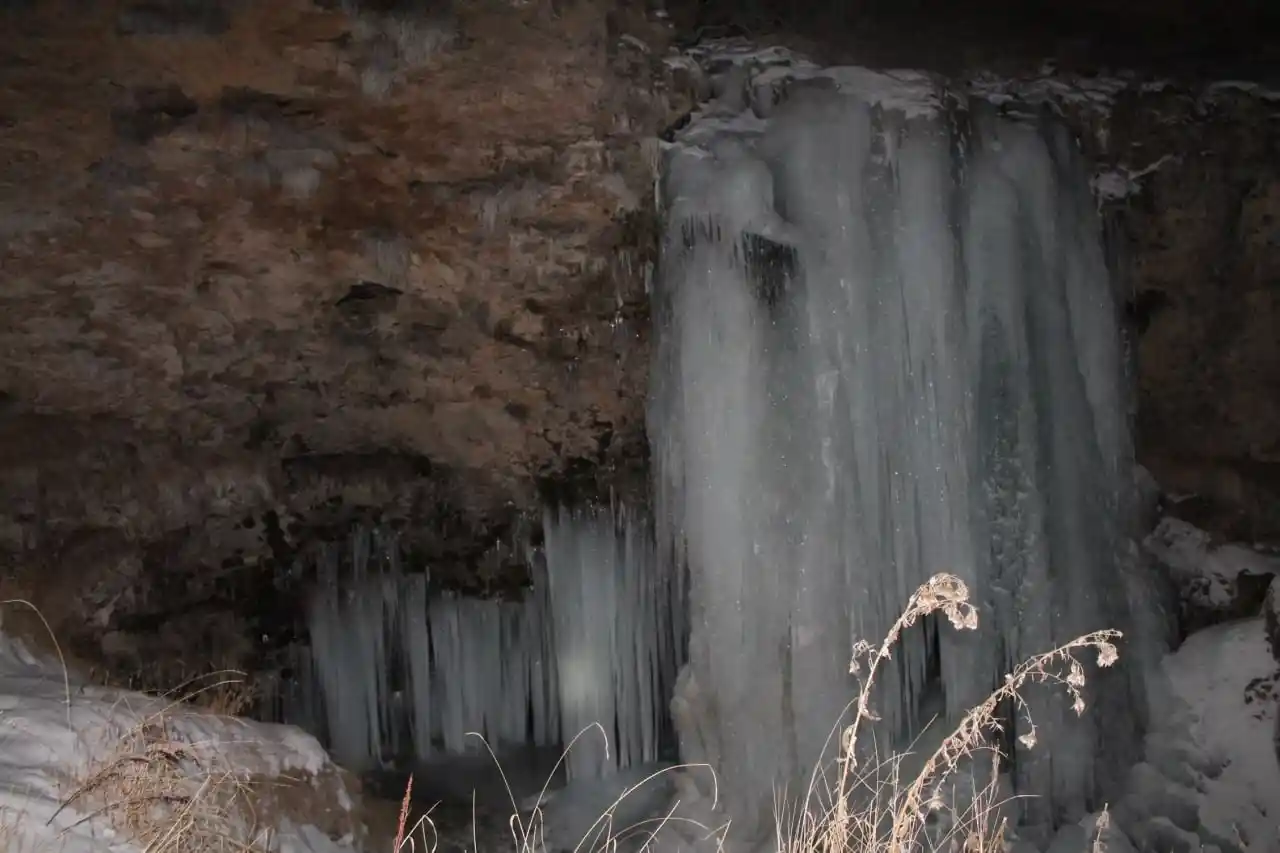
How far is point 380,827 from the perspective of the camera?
153 inches

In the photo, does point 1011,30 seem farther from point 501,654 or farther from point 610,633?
point 501,654

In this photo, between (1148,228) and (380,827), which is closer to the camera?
(380,827)

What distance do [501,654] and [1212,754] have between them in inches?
134

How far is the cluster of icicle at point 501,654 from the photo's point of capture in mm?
5258

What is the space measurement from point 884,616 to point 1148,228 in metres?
2.15

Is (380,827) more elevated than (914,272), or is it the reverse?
(914,272)

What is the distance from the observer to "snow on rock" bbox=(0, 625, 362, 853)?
224cm

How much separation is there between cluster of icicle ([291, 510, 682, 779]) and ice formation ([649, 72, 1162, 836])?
88 centimetres

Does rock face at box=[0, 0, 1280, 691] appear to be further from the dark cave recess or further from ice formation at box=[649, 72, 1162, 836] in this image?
ice formation at box=[649, 72, 1162, 836]

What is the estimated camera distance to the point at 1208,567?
527cm

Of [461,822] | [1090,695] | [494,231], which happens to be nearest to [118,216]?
[494,231]

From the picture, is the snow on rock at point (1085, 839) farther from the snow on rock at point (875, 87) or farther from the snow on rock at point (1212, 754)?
the snow on rock at point (875, 87)

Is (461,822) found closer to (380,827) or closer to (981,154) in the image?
(380,827)

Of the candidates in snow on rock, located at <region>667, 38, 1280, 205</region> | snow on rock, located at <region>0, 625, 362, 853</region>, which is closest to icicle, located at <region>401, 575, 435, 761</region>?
snow on rock, located at <region>0, 625, 362, 853</region>
